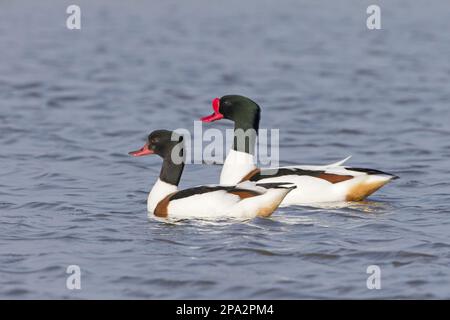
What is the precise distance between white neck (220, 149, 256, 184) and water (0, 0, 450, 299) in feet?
2.79

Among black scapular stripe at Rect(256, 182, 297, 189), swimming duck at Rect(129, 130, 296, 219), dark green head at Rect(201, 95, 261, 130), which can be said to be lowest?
swimming duck at Rect(129, 130, 296, 219)

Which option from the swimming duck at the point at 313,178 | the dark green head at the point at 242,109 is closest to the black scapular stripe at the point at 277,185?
the swimming duck at the point at 313,178

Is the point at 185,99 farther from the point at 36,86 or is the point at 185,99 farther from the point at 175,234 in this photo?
the point at 175,234

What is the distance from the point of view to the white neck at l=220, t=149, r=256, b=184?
12.4m

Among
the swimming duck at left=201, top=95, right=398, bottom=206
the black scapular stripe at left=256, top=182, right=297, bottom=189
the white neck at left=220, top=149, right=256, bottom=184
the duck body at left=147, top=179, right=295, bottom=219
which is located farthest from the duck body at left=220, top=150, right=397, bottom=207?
the duck body at left=147, top=179, right=295, bottom=219

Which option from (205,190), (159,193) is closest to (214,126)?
(159,193)

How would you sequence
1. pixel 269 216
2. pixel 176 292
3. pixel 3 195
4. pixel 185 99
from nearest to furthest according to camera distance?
pixel 176 292 < pixel 269 216 < pixel 3 195 < pixel 185 99

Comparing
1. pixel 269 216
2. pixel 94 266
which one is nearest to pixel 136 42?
pixel 269 216

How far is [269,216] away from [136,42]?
15979 mm

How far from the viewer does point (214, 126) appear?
18.3 metres

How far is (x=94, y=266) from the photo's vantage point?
31.4ft

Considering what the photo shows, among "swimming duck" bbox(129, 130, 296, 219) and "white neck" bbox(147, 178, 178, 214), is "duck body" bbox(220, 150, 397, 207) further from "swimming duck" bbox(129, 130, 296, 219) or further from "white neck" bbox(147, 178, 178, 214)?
"white neck" bbox(147, 178, 178, 214)

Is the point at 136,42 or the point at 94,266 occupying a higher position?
the point at 136,42

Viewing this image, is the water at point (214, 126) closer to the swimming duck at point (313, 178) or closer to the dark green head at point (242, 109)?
the swimming duck at point (313, 178)
